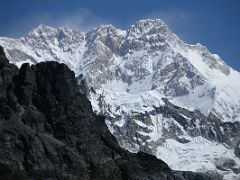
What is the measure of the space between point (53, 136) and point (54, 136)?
0.33 m

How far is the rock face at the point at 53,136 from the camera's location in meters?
167

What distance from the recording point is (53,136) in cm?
17950

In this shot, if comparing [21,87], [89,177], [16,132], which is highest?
[21,87]

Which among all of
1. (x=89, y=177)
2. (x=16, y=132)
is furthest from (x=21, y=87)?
(x=89, y=177)

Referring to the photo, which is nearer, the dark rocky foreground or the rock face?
the dark rocky foreground

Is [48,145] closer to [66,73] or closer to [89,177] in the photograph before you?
[89,177]

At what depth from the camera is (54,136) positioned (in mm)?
179750

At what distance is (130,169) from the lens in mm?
183000

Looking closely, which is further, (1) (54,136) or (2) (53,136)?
(1) (54,136)

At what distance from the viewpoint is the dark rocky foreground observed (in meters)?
167

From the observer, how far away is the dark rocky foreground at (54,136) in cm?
16725

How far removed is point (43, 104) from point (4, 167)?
95.6 ft

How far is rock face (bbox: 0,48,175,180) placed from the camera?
6590 inches

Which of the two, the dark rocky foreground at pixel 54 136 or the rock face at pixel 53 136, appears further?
the rock face at pixel 53 136
